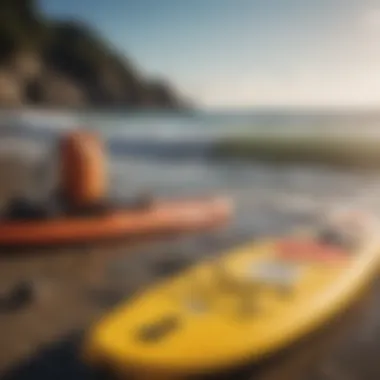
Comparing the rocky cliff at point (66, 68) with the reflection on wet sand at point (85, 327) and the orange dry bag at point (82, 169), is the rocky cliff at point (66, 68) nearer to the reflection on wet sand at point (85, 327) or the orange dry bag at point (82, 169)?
the orange dry bag at point (82, 169)

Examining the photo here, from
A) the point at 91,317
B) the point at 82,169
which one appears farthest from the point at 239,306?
the point at 82,169

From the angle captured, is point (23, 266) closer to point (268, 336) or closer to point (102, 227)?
point (102, 227)

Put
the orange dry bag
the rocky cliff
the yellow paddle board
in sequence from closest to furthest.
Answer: the yellow paddle board → the rocky cliff → the orange dry bag

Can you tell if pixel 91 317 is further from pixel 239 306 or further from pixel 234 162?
pixel 234 162

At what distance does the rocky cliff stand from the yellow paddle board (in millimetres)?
372

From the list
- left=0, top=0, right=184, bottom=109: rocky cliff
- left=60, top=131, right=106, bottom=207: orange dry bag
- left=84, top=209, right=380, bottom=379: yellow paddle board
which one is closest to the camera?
left=84, top=209, right=380, bottom=379: yellow paddle board

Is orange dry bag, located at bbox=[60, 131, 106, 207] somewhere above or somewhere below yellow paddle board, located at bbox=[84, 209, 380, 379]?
above

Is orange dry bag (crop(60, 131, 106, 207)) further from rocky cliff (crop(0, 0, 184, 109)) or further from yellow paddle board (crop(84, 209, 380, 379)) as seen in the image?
yellow paddle board (crop(84, 209, 380, 379))

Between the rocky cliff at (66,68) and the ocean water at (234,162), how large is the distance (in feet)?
0.14

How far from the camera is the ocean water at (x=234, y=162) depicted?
131 centimetres

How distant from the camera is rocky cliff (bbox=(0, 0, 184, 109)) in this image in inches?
50.6

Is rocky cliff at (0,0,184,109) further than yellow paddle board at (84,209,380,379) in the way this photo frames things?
Yes

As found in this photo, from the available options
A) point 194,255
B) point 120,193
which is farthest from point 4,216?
point 194,255

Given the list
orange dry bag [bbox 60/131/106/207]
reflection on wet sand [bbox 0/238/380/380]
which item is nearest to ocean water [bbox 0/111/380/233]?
orange dry bag [bbox 60/131/106/207]
